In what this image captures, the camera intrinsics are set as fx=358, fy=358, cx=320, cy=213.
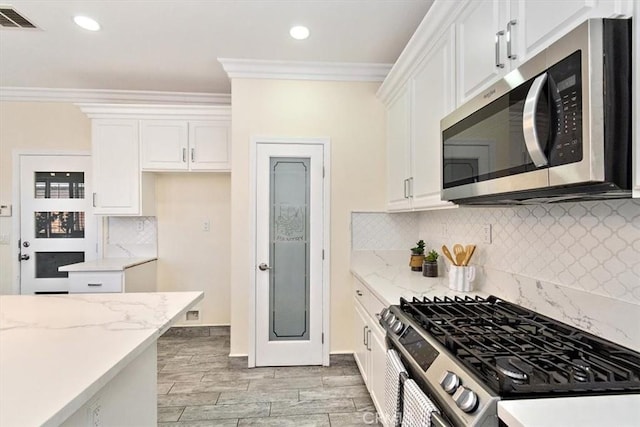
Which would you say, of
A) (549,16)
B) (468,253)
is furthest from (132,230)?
(549,16)

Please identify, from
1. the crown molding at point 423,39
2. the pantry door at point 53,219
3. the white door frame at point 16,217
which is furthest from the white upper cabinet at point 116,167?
the crown molding at point 423,39

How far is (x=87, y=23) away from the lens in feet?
8.51

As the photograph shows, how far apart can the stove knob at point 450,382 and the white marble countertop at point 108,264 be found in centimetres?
320

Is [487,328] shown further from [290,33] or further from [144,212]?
[144,212]

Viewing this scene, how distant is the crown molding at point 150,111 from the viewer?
3668 millimetres

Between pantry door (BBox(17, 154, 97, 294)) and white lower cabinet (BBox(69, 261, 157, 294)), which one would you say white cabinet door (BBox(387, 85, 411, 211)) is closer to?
white lower cabinet (BBox(69, 261, 157, 294))

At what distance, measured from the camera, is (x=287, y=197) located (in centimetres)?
333

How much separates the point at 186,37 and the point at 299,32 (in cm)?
89

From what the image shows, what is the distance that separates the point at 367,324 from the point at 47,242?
3.74m

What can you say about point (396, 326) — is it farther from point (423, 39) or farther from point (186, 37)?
point (186, 37)

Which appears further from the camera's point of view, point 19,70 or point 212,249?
point 212,249

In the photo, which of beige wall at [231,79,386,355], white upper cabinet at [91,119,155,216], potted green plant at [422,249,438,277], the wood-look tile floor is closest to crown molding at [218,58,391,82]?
beige wall at [231,79,386,355]

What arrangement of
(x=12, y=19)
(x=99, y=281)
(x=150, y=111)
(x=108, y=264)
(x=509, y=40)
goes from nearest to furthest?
(x=509, y=40)
(x=12, y=19)
(x=99, y=281)
(x=108, y=264)
(x=150, y=111)

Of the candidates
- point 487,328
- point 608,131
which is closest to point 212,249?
point 487,328
